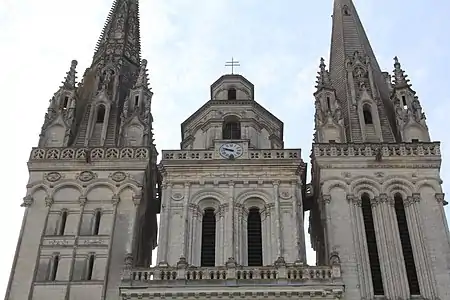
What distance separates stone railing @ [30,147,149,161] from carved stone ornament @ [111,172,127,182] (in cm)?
72

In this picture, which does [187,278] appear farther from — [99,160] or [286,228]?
[99,160]

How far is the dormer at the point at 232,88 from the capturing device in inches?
1304

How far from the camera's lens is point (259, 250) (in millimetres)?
27234

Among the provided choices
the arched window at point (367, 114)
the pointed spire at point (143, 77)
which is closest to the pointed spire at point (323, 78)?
the arched window at point (367, 114)

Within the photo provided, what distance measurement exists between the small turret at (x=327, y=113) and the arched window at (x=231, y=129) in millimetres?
2819

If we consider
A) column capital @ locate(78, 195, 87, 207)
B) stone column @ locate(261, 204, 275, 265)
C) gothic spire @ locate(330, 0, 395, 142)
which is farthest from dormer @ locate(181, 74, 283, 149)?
column capital @ locate(78, 195, 87, 207)

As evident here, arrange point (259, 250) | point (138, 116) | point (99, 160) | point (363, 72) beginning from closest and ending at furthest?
point (259, 250) < point (99, 160) < point (138, 116) < point (363, 72)

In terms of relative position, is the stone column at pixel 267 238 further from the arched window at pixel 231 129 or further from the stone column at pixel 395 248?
the arched window at pixel 231 129

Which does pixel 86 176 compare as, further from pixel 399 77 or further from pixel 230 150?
pixel 399 77

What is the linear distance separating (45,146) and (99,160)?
2.26m

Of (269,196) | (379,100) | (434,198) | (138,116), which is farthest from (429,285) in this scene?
(138,116)

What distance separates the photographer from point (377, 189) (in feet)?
92.9

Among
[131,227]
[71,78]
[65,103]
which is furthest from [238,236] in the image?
[71,78]

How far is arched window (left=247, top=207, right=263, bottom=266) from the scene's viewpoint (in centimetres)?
2698
